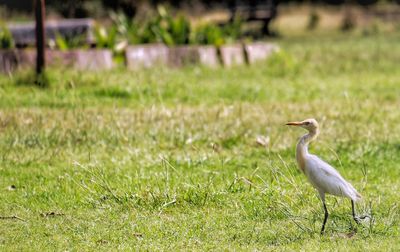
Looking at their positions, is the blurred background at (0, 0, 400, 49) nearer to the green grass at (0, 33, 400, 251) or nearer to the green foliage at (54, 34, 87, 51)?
the green foliage at (54, 34, 87, 51)

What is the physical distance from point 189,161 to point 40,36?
3555 mm

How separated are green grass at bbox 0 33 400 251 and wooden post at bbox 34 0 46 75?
0.78ft

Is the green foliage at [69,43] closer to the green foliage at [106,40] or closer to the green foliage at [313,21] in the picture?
the green foliage at [106,40]

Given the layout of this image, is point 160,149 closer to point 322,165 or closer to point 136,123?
point 136,123

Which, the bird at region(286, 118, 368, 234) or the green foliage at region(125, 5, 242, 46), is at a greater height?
the bird at region(286, 118, 368, 234)

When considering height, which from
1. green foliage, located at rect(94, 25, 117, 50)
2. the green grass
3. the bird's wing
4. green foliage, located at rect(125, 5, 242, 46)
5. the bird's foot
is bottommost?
green foliage, located at rect(125, 5, 242, 46)

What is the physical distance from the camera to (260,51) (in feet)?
47.3

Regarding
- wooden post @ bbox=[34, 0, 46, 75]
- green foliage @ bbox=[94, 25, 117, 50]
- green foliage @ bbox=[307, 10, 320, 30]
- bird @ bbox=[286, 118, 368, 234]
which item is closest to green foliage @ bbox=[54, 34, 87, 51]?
green foliage @ bbox=[94, 25, 117, 50]

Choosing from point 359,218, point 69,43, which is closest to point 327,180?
point 359,218

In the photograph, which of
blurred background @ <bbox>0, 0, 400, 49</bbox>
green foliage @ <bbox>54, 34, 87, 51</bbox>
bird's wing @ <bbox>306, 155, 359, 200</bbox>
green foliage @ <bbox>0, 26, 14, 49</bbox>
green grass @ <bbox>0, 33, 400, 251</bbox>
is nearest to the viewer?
bird's wing @ <bbox>306, 155, 359, 200</bbox>

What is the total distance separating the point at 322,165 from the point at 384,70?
9705 mm

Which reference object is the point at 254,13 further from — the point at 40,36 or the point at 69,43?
the point at 40,36

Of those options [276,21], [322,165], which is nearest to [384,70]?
[322,165]

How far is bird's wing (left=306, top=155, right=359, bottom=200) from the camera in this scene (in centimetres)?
511
